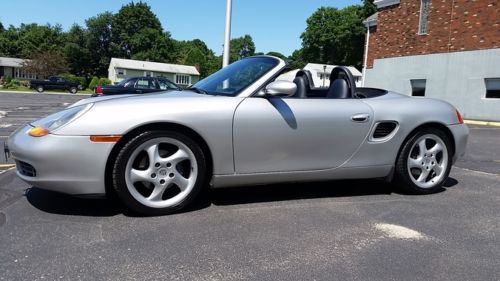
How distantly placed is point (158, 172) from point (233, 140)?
650 mm

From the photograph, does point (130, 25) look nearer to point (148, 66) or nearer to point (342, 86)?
point (148, 66)

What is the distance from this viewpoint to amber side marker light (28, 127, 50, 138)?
321cm

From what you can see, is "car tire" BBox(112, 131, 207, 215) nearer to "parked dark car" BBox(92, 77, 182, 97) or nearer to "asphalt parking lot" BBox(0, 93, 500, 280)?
"asphalt parking lot" BBox(0, 93, 500, 280)

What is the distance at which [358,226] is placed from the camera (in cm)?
339

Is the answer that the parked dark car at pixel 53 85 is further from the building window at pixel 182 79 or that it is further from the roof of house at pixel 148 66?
the building window at pixel 182 79

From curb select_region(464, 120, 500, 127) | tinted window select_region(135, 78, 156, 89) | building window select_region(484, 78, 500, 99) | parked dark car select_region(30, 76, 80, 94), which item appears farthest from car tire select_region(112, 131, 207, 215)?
parked dark car select_region(30, 76, 80, 94)

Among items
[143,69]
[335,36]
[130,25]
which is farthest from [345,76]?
[130,25]

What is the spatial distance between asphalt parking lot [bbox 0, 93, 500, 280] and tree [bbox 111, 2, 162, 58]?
256 ft

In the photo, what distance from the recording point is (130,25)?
80125mm

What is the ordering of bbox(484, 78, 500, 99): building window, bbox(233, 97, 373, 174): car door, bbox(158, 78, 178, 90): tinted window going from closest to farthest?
bbox(233, 97, 373, 174): car door → bbox(158, 78, 178, 90): tinted window → bbox(484, 78, 500, 99): building window

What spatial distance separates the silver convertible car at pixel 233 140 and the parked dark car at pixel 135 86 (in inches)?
423

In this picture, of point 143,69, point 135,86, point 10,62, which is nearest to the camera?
point 135,86

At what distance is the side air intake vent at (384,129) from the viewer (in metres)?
4.13

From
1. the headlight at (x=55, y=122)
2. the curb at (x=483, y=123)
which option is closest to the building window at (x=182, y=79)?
the curb at (x=483, y=123)
